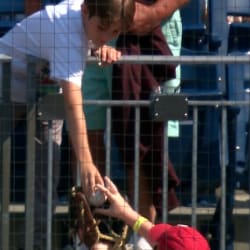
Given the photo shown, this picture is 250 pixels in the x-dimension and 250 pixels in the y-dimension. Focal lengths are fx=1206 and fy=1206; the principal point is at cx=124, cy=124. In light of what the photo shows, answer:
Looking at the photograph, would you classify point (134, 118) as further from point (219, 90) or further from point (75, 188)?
point (219, 90)

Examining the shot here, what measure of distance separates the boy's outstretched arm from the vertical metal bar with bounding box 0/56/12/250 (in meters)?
0.32

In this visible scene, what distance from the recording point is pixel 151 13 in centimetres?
585

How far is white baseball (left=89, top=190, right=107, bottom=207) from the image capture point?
5.41 meters

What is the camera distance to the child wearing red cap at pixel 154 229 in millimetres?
4809

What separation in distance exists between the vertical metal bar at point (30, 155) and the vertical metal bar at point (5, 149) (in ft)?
0.30

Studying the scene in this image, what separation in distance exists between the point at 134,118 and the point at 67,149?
37 centimetres

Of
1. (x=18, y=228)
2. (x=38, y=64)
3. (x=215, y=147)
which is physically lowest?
(x=18, y=228)

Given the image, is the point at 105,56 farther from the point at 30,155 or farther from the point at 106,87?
the point at 30,155

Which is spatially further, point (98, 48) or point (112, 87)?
point (112, 87)

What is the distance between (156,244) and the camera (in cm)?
502

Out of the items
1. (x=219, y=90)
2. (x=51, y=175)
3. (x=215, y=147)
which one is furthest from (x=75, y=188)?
(x=219, y=90)

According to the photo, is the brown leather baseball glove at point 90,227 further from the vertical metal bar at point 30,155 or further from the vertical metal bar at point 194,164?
the vertical metal bar at point 194,164

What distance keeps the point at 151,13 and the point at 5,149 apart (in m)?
0.97

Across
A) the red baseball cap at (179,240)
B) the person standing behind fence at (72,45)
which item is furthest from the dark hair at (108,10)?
the red baseball cap at (179,240)
